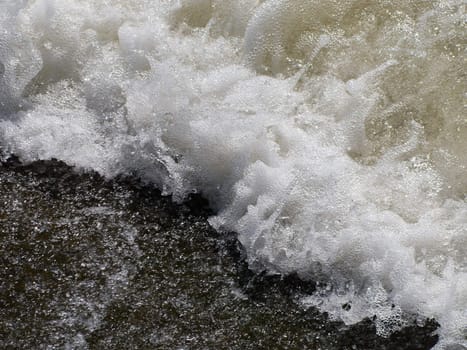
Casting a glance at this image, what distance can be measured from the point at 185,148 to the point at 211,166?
0.15 metres

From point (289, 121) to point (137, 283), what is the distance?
0.94 m

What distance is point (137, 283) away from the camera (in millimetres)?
2826

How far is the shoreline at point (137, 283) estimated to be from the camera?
8.83 ft

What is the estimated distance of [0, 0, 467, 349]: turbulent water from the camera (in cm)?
287

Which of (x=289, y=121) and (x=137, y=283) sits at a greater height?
(x=289, y=121)

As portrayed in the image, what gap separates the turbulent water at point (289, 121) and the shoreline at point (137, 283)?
0.08 metres

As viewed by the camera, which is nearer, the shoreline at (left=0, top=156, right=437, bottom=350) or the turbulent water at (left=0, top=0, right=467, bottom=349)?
the shoreline at (left=0, top=156, right=437, bottom=350)

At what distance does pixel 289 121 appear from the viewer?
3209mm

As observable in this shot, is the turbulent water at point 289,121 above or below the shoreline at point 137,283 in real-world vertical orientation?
above

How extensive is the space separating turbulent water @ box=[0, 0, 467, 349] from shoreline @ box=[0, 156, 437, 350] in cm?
8

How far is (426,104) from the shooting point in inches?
130

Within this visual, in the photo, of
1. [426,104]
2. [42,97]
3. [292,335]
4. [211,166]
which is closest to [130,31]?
[42,97]

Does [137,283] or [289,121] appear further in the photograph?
[289,121]

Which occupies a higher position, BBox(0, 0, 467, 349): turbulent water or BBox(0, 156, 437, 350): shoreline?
BBox(0, 0, 467, 349): turbulent water
